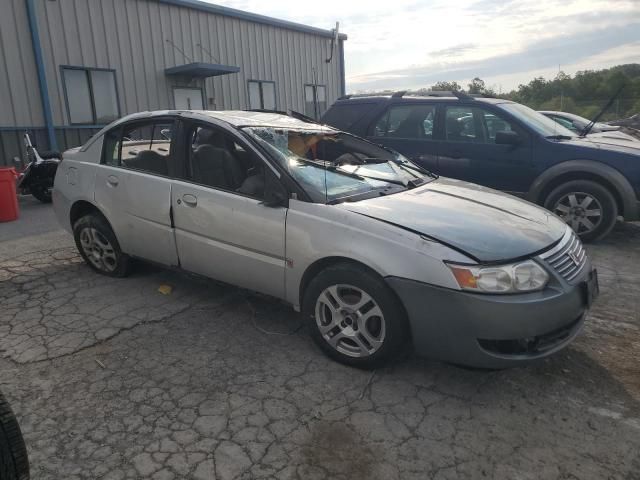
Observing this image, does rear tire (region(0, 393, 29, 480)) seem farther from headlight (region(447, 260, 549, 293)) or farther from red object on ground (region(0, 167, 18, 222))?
red object on ground (region(0, 167, 18, 222))

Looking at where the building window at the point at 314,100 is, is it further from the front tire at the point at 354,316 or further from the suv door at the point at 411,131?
the front tire at the point at 354,316

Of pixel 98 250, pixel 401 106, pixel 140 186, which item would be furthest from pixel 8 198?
pixel 401 106

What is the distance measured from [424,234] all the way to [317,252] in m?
0.67

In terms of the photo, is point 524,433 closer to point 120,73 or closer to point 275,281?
point 275,281

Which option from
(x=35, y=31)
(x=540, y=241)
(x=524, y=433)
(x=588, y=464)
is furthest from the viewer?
(x=35, y=31)

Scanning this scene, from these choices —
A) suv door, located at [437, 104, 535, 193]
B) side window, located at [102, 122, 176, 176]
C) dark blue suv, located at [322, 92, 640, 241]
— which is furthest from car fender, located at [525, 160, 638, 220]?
side window, located at [102, 122, 176, 176]

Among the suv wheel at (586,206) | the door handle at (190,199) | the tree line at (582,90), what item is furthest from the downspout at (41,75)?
the tree line at (582,90)

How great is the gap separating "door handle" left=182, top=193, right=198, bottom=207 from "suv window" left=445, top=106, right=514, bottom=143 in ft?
12.8

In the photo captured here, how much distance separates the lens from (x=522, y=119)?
610 cm

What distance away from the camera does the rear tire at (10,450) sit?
1708mm

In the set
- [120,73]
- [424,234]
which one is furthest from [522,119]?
[120,73]

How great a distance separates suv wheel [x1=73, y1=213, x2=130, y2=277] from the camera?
14.5ft

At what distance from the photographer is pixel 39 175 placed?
28.5ft

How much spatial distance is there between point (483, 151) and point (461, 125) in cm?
46
